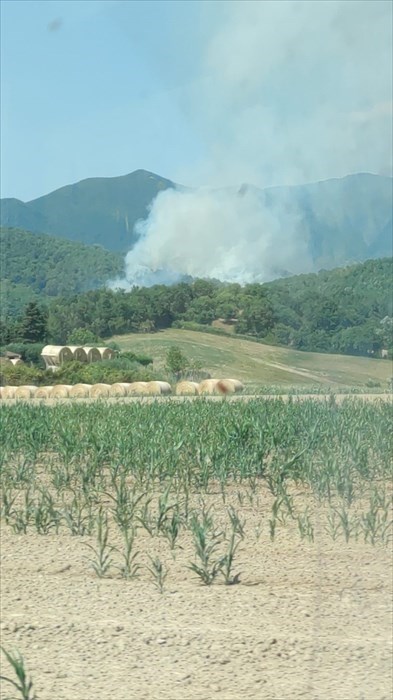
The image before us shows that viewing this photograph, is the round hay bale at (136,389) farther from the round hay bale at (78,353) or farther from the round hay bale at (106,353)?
the round hay bale at (78,353)

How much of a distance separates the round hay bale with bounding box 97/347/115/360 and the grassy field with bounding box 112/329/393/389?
554 millimetres

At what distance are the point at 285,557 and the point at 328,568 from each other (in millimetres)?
469

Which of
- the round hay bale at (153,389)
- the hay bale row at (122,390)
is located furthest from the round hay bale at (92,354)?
the round hay bale at (153,389)

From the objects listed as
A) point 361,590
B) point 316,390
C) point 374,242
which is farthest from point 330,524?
point 316,390

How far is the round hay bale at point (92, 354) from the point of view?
38.5 meters

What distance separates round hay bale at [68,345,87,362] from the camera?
127 feet

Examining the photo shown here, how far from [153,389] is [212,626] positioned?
26.9 m

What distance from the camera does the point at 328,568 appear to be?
21.6 ft

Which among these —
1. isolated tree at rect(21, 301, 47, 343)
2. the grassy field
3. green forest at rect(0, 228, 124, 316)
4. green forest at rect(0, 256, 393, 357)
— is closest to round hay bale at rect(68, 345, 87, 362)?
green forest at rect(0, 256, 393, 357)

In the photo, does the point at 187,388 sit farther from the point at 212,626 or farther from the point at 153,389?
the point at 212,626

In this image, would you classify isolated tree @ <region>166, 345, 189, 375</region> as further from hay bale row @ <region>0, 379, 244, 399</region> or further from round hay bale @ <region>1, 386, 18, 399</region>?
round hay bale @ <region>1, 386, 18, 399</region>

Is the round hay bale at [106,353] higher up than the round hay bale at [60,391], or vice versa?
the round hay bale at [106,353]

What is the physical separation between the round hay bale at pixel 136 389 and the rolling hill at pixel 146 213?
6369mm

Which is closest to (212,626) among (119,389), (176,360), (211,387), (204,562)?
(204,562)
